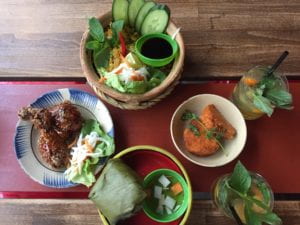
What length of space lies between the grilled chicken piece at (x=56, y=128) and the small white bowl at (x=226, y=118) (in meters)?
0.32

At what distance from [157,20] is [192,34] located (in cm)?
23

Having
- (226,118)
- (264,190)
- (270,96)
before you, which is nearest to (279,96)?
(270,96)

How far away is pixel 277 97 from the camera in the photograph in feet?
3.33

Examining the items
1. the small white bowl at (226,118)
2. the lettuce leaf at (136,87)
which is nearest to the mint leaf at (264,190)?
the small white bowl at (226,118)

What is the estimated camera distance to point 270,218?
0.90 metres

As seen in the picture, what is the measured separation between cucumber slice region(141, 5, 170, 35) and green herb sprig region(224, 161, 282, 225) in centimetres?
50

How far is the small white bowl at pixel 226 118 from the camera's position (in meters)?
1.05

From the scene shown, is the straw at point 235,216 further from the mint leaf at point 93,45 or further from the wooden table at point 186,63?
the mint leaf at point 93,45

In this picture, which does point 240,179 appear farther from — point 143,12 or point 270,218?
point 143,12

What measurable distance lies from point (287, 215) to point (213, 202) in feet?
0.76

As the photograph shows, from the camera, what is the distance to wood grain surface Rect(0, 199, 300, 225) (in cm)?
104

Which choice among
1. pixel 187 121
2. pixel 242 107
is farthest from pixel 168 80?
pixel 242 107

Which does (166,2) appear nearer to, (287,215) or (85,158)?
(85,158)

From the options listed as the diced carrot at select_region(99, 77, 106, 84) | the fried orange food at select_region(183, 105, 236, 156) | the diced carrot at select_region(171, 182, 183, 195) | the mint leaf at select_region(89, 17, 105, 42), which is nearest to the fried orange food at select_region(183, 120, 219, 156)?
the fried orange food at select_region(183, 105, 236, 156)
